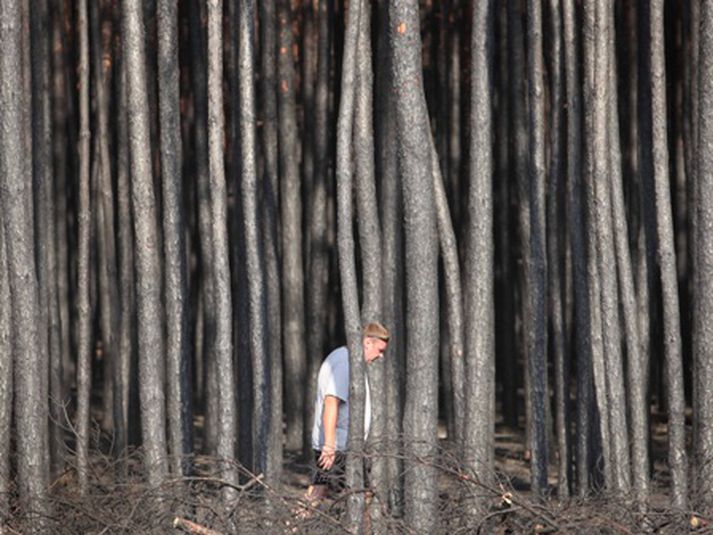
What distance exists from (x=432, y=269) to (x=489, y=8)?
5.47ft

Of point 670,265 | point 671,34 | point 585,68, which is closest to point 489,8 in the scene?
point 585,68

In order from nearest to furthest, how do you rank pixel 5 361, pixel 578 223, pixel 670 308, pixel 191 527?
1. pixel 191 527
2. pixel 5 361
3. pixel 670 308
4. pixel 578 223

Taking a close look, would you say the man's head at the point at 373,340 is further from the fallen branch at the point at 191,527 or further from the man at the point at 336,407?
the fallen branch at the point at 191,527

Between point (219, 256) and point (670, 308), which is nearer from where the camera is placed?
point (219, 256)

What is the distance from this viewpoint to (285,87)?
1084 centimetres

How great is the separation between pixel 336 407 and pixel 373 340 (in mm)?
359

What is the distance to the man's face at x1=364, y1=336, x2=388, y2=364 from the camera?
7711 mm

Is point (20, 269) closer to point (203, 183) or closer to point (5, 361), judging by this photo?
point (5, 361)

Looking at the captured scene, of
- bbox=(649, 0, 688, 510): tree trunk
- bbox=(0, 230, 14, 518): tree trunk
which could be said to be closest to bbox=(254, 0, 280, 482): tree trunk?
bbox=(0, 230, 14, 518): tree trunk

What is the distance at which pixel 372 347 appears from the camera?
772 centimetres

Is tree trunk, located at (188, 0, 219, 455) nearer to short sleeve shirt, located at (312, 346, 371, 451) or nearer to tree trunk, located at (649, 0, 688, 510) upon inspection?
short sleeve shirt, located at (312, 346, 371, 451)

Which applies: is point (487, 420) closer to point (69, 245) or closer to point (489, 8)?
point (489, 8)

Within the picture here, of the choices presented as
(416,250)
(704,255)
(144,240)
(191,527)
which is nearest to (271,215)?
(144,240)

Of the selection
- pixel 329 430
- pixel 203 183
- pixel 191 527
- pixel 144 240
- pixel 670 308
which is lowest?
pixel 191 527
